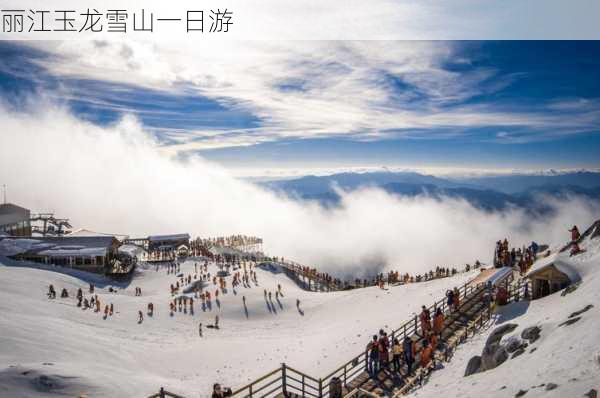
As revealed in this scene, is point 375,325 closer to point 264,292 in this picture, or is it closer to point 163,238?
point 264,292

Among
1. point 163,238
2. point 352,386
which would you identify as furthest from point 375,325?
point 163,238

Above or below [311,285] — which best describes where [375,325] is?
above

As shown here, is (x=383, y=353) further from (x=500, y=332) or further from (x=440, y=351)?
(x=500, y=332)

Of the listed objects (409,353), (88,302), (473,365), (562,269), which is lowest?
(88,302)

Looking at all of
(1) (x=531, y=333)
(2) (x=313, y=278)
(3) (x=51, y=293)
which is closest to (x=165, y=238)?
(2) (x=313, y=278)

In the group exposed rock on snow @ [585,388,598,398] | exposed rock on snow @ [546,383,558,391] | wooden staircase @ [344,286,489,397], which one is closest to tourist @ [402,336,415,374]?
wooden staircase @ [344,286,489,397]
